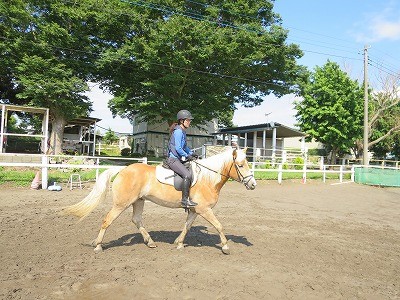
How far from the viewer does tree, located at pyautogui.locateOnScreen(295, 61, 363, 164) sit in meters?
33.3

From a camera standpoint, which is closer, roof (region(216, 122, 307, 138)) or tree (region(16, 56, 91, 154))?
tree (region(16, 56, 91, 154))

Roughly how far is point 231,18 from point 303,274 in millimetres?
21948

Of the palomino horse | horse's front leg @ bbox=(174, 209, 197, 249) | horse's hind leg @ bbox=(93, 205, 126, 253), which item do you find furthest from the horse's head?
horse's hind leg @ bbox=(93, 205, 126, 253)

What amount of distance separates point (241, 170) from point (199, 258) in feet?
6.19

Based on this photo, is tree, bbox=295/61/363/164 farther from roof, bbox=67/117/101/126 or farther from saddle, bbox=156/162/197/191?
saddle, bbox=156/162/197/191

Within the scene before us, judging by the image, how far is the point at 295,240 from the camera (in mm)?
6910

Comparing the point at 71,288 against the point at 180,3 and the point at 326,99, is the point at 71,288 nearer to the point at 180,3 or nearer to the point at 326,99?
the point at 180,3

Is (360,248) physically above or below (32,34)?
below

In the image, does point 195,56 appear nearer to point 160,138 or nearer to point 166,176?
point 166,176

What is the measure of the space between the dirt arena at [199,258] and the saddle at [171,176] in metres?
1.24

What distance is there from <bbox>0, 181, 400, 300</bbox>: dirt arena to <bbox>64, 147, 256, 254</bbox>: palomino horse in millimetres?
529

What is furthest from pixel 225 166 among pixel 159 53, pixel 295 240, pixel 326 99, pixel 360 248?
pixel 326 99

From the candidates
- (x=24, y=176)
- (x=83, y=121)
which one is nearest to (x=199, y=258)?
(x=24, y=176)

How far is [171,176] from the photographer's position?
597 centimetres
